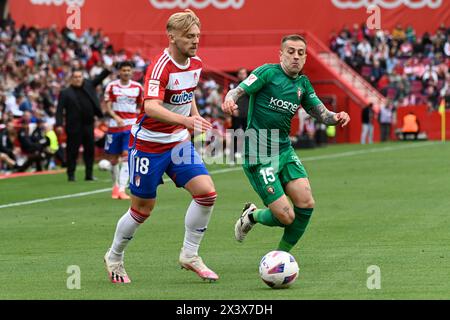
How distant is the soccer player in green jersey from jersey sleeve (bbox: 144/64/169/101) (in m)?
1.20

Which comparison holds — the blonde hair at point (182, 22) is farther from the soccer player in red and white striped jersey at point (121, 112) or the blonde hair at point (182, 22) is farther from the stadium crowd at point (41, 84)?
the stadium crowd at point (41, 84)

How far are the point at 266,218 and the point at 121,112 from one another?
8834 mm

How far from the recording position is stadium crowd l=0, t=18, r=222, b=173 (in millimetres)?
28656

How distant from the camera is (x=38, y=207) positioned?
60.8ft

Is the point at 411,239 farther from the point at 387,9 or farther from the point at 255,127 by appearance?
the point at 387,9

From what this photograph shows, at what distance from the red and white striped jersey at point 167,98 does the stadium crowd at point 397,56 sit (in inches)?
1591

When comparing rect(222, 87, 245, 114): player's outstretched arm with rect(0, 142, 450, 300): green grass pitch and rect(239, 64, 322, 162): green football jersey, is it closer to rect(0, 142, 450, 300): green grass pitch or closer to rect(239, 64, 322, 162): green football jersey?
rect(239, 64, 322, 162): green football jersey

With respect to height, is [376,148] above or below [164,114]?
below

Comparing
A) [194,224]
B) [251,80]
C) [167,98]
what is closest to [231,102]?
[167,98]

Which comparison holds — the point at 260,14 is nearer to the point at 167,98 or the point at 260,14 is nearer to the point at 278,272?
the point at 167,98

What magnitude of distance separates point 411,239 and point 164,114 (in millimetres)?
4576

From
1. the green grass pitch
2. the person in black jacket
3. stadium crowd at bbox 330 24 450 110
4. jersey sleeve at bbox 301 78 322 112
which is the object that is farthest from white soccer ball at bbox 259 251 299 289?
stadium crowd at bbox 330 24 450 110

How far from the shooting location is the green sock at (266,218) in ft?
37.1
